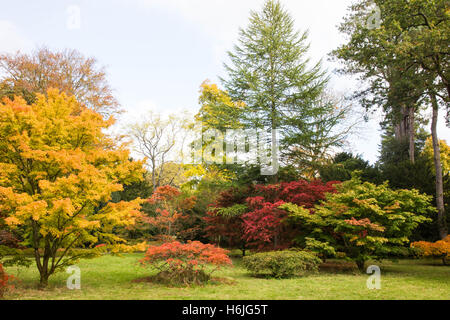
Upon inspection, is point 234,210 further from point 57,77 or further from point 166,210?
point 57,77

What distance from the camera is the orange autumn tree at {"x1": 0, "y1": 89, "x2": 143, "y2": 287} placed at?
244 inches

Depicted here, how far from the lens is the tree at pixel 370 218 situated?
366 inches

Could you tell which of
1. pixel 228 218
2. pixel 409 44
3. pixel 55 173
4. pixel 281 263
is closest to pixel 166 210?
pixel 228 218

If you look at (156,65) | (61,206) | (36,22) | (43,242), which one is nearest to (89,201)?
(61,206)

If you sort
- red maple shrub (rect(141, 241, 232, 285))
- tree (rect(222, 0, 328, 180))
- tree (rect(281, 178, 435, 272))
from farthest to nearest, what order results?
tree (rect(222, 0, 328, 180)), tree (rect(281, 178, 435, 272)), red maple shrub (rect(141, 241, 232, 285))

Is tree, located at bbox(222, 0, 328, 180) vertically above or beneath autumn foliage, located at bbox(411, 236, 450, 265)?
above

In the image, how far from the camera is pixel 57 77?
64.7 ft

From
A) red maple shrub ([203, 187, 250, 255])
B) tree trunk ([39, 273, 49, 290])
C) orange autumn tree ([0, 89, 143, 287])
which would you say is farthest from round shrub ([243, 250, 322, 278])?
tree trunk ([39, 273, 49, 290])

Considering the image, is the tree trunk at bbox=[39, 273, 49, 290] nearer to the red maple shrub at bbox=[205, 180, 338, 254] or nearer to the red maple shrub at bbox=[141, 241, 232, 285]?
the red maple shrub at bbox=[141, 241, 232, 285]

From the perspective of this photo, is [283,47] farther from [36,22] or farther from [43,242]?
[43,242]

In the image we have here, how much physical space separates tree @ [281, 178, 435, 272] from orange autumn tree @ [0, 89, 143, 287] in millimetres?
5798

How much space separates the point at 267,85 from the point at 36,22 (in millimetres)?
10380

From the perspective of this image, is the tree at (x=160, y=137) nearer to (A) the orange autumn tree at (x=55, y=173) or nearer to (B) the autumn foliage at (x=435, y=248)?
(A) the orange autumn tree at (x=55, y=173)
